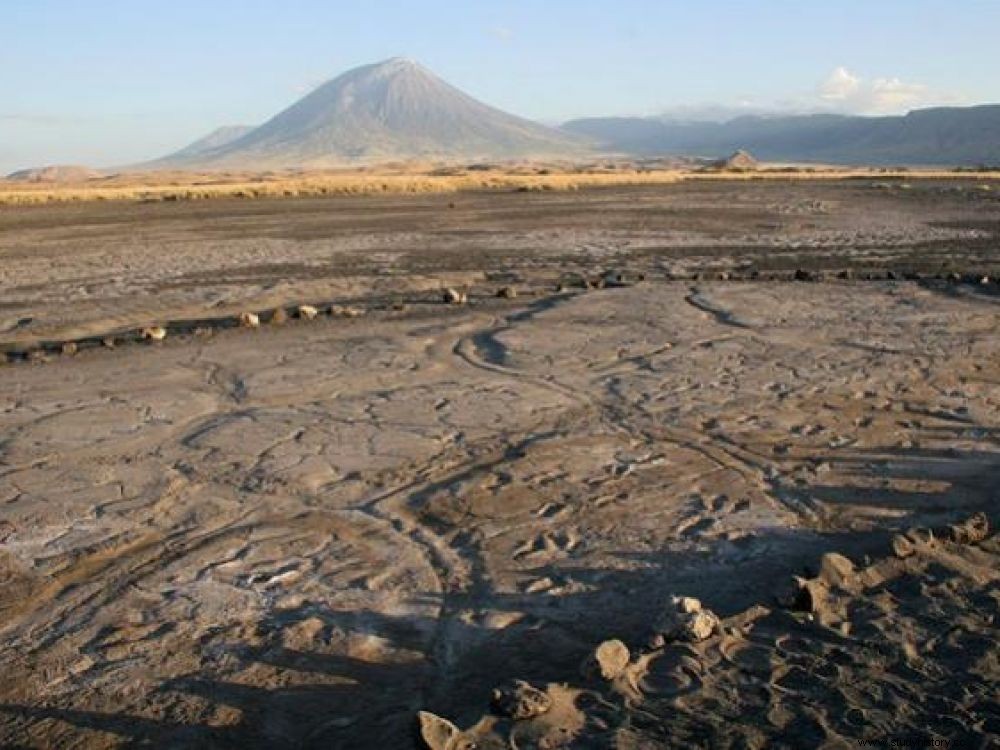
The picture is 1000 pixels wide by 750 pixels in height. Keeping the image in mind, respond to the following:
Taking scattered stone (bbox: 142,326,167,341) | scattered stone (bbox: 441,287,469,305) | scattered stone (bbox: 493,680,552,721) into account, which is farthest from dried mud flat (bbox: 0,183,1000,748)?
scattered stone (bbox: 441,287,469,305)

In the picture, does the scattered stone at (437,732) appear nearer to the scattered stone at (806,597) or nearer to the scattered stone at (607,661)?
the scattered stone at (607,661)

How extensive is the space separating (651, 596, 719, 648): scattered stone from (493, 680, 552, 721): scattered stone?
2.25 feet

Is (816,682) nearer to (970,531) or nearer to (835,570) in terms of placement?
(835,570)

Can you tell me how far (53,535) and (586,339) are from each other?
21.0 feet

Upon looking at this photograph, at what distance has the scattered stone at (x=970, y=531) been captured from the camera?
5.77 m

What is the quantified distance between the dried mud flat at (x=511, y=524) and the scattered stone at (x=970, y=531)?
0.08 feet

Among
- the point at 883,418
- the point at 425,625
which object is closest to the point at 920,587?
the point at 425,625

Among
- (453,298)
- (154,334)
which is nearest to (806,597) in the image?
(154,334)

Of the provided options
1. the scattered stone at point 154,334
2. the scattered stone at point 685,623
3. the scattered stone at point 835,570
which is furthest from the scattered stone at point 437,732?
the scattered stone at point 154,334

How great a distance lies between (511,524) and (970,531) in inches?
95.1

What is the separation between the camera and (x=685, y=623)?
4688 mm

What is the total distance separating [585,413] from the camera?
8.68 meters

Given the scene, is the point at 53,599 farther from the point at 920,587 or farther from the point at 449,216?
the point at 449,216

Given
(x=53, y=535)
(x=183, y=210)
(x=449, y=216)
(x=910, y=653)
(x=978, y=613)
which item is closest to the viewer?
(x=910, y=653)
